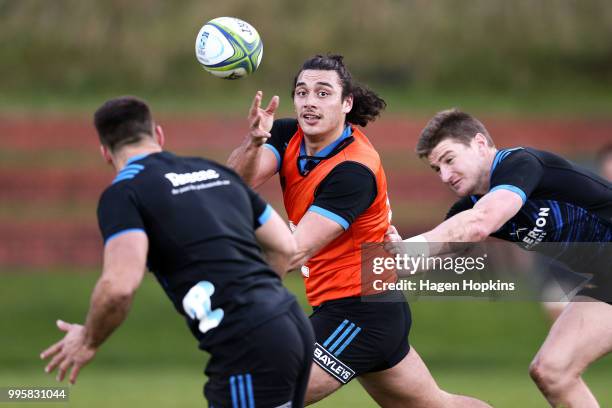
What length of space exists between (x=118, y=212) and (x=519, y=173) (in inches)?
97.9

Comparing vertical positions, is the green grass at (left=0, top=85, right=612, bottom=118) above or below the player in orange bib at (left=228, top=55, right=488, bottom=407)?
above

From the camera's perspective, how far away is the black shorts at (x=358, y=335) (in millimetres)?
5812

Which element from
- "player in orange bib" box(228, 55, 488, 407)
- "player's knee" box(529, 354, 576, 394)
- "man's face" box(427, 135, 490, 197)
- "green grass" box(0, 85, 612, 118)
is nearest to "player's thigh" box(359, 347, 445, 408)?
"player in orange bib" box(228, 55, 488, 407)

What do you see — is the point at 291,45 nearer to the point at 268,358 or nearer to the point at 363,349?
the point at 363,349

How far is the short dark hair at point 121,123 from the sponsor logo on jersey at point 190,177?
286 millimetres

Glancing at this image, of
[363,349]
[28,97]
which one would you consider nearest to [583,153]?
[28,97]

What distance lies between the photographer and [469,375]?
1421cm

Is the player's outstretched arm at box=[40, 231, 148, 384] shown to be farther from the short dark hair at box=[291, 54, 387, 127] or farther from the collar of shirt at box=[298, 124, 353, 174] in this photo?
the short dark hair at box=[291, 54, 387, 127]

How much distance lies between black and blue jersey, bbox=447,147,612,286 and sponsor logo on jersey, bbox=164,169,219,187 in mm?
1896

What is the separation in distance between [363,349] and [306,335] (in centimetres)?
130

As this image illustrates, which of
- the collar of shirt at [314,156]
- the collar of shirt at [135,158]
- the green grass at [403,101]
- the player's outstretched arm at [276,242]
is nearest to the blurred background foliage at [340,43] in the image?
the green grass at [403,101]

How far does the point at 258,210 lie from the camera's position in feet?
15.5

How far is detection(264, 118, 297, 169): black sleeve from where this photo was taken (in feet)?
20.9

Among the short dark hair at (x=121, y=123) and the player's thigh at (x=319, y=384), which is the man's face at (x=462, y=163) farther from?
the short dark hair at (x=121, y=123)
